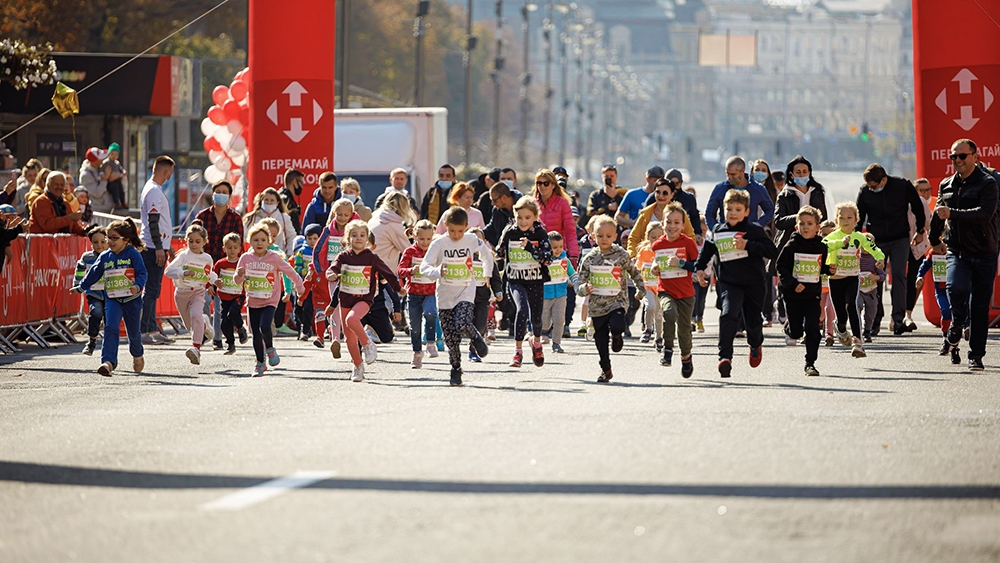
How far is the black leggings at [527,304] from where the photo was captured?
14961mm

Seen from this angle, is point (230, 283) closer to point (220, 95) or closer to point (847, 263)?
point (847, 263)

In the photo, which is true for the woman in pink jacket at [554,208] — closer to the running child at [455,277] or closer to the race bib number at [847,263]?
the race bib number at [847,263]

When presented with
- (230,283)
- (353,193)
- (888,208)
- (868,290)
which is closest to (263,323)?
(230,283)

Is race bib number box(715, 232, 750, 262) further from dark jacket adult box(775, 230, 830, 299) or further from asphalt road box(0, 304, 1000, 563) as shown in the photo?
asphalt road box(0, 304, 1000, 563)

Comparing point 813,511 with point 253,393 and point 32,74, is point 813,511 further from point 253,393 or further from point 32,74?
point 32,74

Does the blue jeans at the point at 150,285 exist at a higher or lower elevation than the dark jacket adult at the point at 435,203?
lower

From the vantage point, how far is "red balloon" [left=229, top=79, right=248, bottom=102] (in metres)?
29.0

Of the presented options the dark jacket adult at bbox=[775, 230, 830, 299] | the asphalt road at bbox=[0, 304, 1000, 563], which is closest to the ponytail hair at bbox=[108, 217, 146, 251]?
the asphalt road at bbox=[0, 304, 1000, 563]

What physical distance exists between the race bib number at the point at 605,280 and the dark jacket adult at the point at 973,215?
2.88 metres

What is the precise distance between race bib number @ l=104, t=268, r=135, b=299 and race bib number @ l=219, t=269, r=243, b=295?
131 centimetres

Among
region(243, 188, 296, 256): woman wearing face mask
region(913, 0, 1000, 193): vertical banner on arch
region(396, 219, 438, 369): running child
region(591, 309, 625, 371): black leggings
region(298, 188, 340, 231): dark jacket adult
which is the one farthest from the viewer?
region(913, 0, 1000, 193): vertical banner on arch

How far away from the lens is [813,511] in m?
7.34

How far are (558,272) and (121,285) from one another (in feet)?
14.0

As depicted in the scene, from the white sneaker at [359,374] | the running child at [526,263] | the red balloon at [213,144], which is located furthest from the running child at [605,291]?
the red balloon at [213,144]
